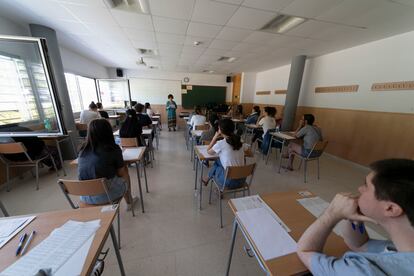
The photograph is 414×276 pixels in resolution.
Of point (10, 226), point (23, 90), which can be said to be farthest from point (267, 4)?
point (23, 90)

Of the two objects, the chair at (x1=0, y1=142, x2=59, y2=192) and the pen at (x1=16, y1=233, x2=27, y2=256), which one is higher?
the pen at (x1=16, y1=233, x2=27, y2=256)

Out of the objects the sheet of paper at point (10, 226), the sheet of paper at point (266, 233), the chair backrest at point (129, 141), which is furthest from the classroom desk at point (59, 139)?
the sheet of paper at point (266, 233)

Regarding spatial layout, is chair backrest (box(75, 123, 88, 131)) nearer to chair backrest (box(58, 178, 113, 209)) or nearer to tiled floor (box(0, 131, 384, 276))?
tiled floor (box(0, 131, 384, 276))

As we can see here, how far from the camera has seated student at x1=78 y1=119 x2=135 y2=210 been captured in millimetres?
1539

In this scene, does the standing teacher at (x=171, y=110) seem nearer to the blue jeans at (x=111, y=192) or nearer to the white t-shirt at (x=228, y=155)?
the white t-shirt at (x=228, y=155)

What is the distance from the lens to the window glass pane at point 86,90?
6.00 metres

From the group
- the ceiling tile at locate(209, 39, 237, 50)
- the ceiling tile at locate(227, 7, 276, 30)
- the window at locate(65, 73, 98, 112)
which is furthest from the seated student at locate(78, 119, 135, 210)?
the window at locate(65, 73, 98, 112)

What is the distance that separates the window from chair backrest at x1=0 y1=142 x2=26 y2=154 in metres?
3.13

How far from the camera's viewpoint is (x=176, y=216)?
211 cm

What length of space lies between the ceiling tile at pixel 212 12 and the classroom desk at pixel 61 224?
2.82m

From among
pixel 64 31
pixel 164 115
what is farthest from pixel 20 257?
pixel 164 115

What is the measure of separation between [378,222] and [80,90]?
25.6 ft

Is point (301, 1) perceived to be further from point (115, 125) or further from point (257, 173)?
point (115, 125)

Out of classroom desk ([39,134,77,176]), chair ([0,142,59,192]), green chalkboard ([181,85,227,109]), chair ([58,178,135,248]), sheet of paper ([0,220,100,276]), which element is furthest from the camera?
green chalkboard ([181,85,227,109])
